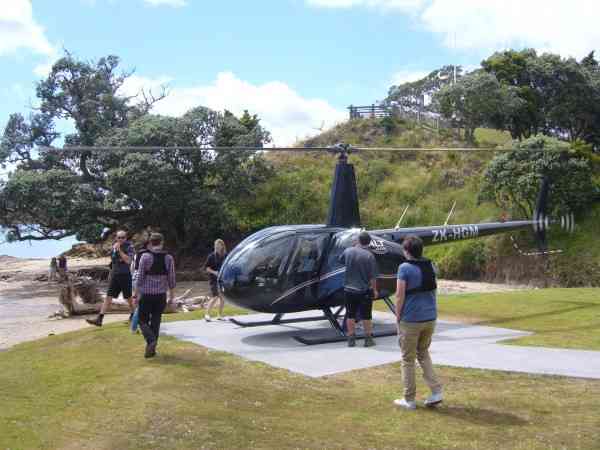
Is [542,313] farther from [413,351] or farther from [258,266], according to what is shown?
[413,351]

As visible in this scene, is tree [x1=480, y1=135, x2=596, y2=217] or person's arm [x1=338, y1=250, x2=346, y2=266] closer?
person's arm [x1=338, y1=250, x2=346, y2=266]

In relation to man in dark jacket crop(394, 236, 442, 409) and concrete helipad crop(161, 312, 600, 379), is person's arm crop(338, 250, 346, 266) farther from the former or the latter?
A: man in dark jacket crop(394, 236, 442, 409)

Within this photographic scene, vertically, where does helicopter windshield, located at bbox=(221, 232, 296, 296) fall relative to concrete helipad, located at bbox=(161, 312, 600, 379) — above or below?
above

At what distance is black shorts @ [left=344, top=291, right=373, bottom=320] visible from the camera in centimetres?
991

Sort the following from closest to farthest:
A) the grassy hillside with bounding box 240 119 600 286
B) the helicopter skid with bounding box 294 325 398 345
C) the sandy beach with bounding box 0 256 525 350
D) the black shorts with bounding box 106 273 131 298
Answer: the helicopter skid with bounding box 294 325 398 345 → the black shorts with bounding box 106 273 131 298 → the sandy beach with bounding box 0 256 525 350 → the grassy hillside with bounding box 240 119 600 286

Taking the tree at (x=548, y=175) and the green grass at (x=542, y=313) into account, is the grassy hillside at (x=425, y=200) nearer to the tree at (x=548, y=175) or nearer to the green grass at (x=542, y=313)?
the tree at (x=548, y=175)

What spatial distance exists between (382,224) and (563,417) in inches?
1134

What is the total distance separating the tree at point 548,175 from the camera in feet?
88.1

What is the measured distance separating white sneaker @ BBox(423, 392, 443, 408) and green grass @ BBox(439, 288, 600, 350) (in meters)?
4.17

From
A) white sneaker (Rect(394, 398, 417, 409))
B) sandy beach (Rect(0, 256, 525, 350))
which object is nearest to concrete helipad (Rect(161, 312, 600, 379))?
white sneaker (Rect(394, 398, 417, 409))

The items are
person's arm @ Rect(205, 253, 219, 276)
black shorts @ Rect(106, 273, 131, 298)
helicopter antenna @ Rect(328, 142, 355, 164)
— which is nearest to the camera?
helicopter antenna @ Rect(328, 142, 355, 164)

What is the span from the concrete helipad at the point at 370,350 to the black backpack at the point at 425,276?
233cm

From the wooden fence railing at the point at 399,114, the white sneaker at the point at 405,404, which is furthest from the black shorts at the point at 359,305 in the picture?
the wooden fence railing at the point at 399,114

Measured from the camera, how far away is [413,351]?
→ 6453 millimetres
